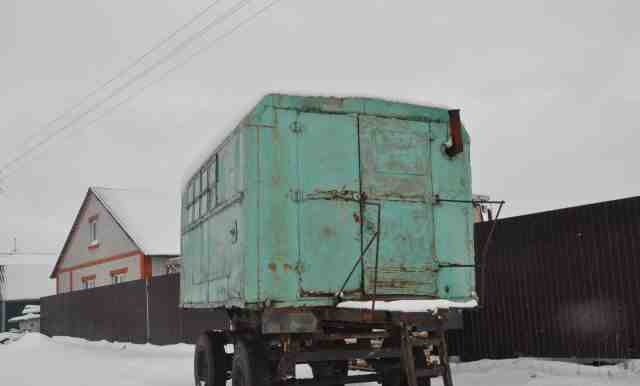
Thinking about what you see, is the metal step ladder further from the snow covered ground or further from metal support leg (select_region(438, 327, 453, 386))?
the snow covered ground

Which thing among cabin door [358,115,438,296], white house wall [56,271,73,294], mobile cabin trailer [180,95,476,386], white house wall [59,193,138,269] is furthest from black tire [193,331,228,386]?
white house wall [56,271,73,294]

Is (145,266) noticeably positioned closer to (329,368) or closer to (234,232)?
(329,368)

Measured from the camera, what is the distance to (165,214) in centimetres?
3112

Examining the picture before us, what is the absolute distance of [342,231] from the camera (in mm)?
7297

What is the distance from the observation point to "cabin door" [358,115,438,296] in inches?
290

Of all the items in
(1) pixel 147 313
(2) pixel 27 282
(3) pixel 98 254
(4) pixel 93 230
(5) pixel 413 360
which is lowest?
(1) pixel 147 313

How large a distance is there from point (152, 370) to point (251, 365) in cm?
733

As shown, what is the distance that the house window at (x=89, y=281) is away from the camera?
3244 cm

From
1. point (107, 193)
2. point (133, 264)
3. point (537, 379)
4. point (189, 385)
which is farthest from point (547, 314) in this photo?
point (107, 193)

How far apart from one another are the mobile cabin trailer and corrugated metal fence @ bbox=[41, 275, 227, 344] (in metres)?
9.63

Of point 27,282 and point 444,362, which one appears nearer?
point 444,362

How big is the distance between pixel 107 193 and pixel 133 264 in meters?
5.86

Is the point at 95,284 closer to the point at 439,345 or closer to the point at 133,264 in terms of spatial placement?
the point at 133,264

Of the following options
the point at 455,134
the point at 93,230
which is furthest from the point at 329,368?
the point at 93,230
